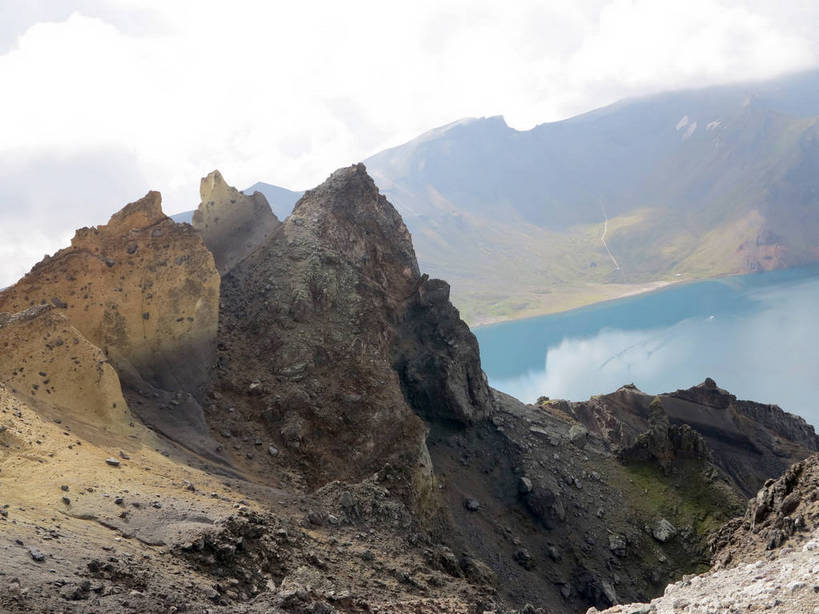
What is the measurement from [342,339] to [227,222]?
516 inches

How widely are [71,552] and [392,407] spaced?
18.9 metres

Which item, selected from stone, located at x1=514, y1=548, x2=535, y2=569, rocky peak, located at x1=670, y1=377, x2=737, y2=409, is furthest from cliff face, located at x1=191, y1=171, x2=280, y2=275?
rocky peak, located at x1=670, y1=377, x2=737, y2=409

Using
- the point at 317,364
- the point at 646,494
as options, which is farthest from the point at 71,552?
the point at 646,494

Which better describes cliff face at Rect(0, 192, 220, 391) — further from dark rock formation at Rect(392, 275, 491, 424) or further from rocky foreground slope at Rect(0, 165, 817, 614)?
dark rock formation at Rect(392, 275, 491, 424)

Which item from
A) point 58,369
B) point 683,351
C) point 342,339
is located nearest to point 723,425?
point 342,339

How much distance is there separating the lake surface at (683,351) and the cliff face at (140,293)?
9362 centimetres

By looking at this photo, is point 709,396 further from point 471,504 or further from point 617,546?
point 471,504

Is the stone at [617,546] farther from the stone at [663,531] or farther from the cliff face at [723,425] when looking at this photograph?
the cliff face at [723,425]

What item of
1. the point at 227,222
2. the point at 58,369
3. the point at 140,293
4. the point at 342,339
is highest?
the point at 227,222

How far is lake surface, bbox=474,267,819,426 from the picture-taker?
110 m

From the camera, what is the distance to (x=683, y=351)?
134 metres

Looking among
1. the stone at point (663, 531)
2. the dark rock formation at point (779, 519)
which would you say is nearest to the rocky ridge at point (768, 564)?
the dark rock formation at point (779, 519)

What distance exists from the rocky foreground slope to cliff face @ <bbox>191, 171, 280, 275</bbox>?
1.10 feet

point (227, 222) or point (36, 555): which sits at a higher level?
point (227, 222)
